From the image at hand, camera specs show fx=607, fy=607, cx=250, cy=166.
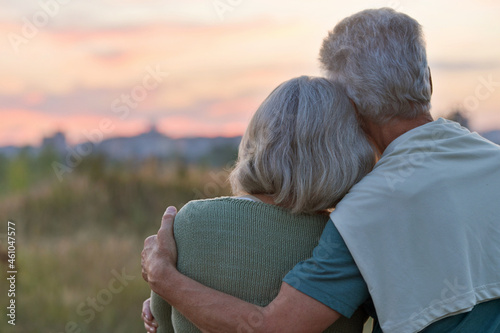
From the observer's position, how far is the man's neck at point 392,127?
211 centimetres

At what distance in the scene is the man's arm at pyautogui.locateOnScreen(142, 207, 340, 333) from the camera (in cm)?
179

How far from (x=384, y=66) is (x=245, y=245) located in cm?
75

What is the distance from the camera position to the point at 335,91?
2033mm

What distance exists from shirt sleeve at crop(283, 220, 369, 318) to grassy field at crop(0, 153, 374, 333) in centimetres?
380

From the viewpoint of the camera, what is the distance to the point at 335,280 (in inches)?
70.9

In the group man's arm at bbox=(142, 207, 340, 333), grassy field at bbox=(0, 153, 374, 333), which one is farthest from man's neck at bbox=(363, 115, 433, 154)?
grassy field at bbox=(0, 153, 374, 333)

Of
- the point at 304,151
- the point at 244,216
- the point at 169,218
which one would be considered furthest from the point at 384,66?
the point at 169,218

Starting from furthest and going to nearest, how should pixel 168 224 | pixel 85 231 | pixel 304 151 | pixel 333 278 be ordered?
pixel 85 231, pixel 168 224, pixel 304 151, pixel 333 278

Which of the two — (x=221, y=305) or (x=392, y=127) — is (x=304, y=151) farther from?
(x=221, y=305)

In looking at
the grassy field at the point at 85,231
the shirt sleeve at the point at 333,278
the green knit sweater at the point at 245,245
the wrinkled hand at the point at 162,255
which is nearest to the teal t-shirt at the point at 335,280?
the shirt sleeve at the point at 333,278

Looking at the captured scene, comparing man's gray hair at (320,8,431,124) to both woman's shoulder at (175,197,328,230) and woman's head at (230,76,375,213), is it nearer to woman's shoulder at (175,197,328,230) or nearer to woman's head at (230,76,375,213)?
woman's head at (230,76,375,213)

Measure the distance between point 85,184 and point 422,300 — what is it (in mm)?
6247

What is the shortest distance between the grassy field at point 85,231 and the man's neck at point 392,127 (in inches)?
149

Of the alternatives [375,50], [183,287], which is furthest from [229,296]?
[375,50]
